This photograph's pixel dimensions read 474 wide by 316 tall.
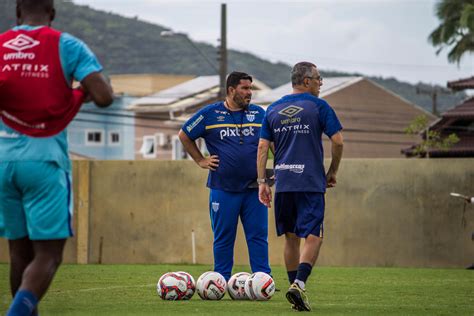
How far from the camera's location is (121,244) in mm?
20234

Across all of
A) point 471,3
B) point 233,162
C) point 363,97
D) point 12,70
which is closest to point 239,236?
point 233,162

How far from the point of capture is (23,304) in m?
6.47

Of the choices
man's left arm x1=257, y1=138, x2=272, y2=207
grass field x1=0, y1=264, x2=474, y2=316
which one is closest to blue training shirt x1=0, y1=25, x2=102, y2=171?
grass field x1=0, y1=264, x2=474, y2=316

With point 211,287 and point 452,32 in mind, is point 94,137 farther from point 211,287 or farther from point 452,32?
point 211,287

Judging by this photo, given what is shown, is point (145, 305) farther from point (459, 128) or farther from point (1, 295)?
point (459, 128)

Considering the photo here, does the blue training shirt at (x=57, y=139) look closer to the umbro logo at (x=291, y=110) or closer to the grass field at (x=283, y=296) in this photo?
the grass field at (x=283, y=296)

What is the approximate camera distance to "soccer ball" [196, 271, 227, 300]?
422 inches

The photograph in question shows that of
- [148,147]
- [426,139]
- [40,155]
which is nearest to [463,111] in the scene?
[426,139]

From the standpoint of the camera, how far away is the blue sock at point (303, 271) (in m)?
9.52

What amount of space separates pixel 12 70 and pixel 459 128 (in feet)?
142

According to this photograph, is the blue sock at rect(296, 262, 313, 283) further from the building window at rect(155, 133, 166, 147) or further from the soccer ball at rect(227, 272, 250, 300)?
the building window at rect(155, 133, 166, 147)

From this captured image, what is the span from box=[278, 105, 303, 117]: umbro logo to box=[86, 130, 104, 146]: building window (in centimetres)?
8172

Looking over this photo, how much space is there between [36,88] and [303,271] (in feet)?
11.7

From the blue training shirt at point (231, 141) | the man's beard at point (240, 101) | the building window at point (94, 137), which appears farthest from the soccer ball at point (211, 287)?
the building window at point (94, 137)
